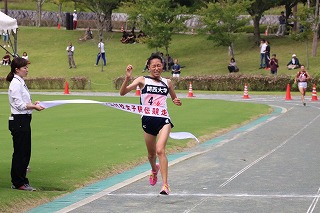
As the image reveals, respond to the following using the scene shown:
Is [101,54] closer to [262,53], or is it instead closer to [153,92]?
[262,53]

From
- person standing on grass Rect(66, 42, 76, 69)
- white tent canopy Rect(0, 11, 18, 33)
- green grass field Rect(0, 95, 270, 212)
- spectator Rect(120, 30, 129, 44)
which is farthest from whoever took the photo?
spectator Rect(120, 30, 129, 44)

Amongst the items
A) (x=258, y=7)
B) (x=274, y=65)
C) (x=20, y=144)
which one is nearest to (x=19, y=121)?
(x=20, y=144)

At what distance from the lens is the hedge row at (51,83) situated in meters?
55.4

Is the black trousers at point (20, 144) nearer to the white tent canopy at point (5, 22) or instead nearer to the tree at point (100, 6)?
the white tent canopy at point (5, 22)

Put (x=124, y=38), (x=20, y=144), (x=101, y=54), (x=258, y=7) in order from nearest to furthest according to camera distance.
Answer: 1. (x=20, y=144)
2. (x=101, y=54)
3. (x=258, y=7)
4. (x=124, y=38)

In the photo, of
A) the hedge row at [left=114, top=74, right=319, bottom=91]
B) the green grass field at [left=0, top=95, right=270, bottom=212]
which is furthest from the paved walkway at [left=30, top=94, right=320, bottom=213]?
the hedge row at [left=114, top=74, right=319, bottom=91]

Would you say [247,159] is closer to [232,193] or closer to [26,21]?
[232,193]

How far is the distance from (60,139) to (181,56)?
1908 inches

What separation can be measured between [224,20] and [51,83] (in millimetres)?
14055

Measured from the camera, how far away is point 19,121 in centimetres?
1331

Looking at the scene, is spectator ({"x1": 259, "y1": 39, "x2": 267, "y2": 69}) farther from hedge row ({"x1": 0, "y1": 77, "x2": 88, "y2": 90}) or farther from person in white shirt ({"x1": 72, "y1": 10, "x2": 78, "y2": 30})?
person in white shirt ({"x1": 72, "y1": 10, "x2": 78, "y2": 30})

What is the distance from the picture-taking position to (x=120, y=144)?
2058cm

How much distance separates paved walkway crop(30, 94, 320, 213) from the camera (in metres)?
12.1

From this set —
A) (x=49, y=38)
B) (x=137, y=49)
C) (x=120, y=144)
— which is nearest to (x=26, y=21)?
(x=49, y=38)
